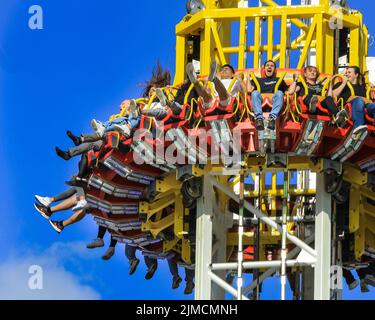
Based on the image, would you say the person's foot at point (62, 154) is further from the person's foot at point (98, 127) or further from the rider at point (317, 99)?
the rider at point (317, 99)

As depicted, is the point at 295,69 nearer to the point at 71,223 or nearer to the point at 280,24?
the point at 280,24

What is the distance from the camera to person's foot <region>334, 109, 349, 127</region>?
63250mm

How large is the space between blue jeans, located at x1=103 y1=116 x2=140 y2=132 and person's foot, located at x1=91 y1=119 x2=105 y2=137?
11 cm

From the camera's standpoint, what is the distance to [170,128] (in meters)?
64.4

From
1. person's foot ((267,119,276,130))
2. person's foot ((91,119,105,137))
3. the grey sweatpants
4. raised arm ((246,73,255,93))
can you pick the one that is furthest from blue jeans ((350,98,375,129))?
the grey sweatpants

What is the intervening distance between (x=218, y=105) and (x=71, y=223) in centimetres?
803

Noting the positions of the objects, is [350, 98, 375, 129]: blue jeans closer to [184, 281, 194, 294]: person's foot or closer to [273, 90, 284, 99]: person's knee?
[273, 90, 284, 99]: person's knee

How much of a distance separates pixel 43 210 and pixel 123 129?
4.98 meters

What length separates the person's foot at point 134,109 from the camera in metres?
64.9

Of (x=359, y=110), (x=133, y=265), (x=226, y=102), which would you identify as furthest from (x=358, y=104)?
(x=133, y=265)

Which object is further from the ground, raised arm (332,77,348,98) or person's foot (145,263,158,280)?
raised arm (332,77,348,98)

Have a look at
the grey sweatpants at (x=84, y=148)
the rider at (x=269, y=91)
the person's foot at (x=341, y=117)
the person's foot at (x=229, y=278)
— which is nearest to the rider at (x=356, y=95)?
the person's foot at (x=341, y=117)

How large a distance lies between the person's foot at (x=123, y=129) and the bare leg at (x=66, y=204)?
4.33 m

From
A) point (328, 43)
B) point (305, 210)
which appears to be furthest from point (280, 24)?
point (305, 210)
